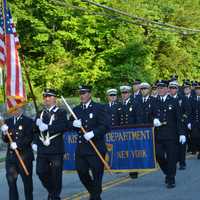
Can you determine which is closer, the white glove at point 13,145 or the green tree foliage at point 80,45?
the white glove at point 13,145

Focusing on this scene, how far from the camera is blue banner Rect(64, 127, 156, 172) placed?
512 inches

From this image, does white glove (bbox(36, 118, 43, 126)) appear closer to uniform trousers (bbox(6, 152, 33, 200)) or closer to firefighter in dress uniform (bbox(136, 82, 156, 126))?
uniform trousers (bbox(6, 152, 33, 200))

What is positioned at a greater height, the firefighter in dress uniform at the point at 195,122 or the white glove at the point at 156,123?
the white glove at the point at 156,123

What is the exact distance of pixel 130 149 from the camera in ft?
43.7

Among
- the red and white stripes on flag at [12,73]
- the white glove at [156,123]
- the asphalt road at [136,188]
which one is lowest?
the asphalt road at [136,188]

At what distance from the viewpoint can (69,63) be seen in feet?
109

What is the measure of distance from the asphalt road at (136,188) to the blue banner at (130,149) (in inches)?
13.4

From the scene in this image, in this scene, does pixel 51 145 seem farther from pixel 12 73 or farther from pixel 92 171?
pixel 12 73

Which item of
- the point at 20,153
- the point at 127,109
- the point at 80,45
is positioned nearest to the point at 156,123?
the point at 127,109

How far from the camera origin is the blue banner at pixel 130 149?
42.7ft

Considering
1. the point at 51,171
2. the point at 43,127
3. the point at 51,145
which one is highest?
the point at 43,127

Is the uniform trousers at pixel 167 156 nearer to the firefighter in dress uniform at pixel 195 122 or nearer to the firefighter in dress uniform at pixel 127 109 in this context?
the firefighter in dress uniform at pixel 127 109

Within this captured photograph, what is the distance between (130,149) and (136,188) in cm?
120

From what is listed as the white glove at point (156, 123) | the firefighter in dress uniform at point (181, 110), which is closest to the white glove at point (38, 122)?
the white glove at point (156, 123)
